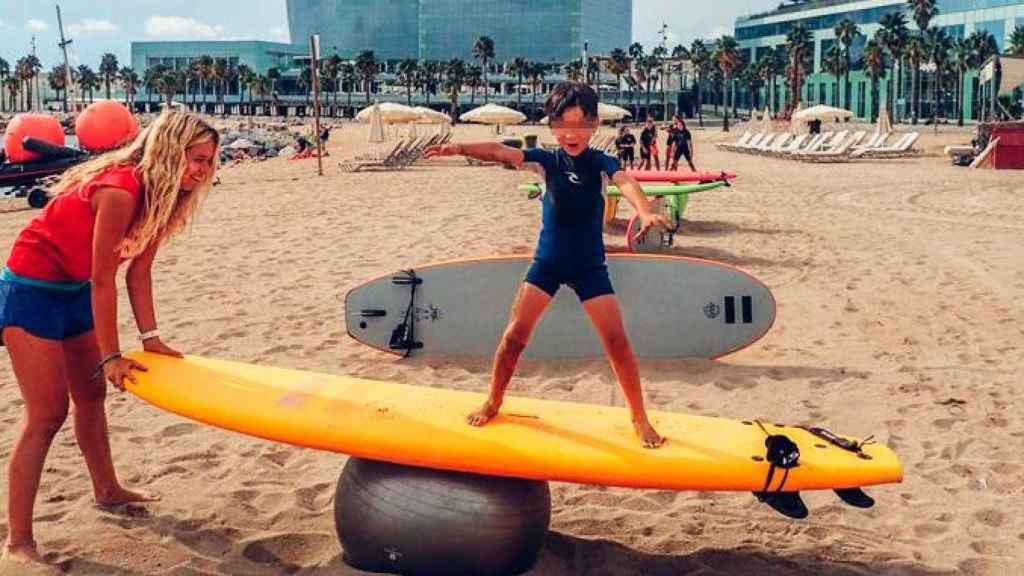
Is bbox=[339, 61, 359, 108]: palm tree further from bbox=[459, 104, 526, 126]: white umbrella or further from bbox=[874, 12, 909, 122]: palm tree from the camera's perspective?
bbox=[459, 104, 526, 126]: white umbrella

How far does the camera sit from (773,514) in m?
4.39

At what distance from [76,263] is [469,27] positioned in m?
153

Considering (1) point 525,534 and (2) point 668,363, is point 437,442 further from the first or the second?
(2) point 668,363

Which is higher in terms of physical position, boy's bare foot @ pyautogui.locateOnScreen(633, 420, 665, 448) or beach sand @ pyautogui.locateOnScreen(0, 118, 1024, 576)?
boy's bare foot @ pyautogui.locateOnScreen(633, 420, 665, 448)

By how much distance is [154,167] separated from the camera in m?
3.58

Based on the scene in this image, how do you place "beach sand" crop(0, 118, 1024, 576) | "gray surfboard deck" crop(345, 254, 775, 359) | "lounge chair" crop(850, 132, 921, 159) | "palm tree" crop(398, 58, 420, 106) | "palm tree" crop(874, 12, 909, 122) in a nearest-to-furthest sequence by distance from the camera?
"beach sand" crop(0, 118, 1024, 576)
"gray surfboard deck" crop(345, 254, 775, 359)
"lounge chair" crop(850, 132, 921, 159)
"palm tree" crop(874, 12, 909, 122)
"palm tree" crop(398, 58, 420, 106)

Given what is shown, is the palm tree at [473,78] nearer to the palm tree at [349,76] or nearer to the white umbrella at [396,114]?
the palm tree at [349,76]

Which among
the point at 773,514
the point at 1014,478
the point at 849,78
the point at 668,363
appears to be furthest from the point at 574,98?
the point at 849,78

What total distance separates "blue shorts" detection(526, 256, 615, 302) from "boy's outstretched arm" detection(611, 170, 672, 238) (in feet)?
0.77

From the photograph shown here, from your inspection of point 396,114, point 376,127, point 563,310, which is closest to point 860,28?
point 376,127

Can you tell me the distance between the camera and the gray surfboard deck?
6.90 m

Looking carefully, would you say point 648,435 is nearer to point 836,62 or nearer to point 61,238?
point 61,238

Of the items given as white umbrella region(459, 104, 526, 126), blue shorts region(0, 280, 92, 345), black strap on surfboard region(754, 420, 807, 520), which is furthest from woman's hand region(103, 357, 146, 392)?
white umbrella region(459, 104, 526, 126)

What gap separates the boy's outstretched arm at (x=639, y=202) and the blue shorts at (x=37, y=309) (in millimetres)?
2131
